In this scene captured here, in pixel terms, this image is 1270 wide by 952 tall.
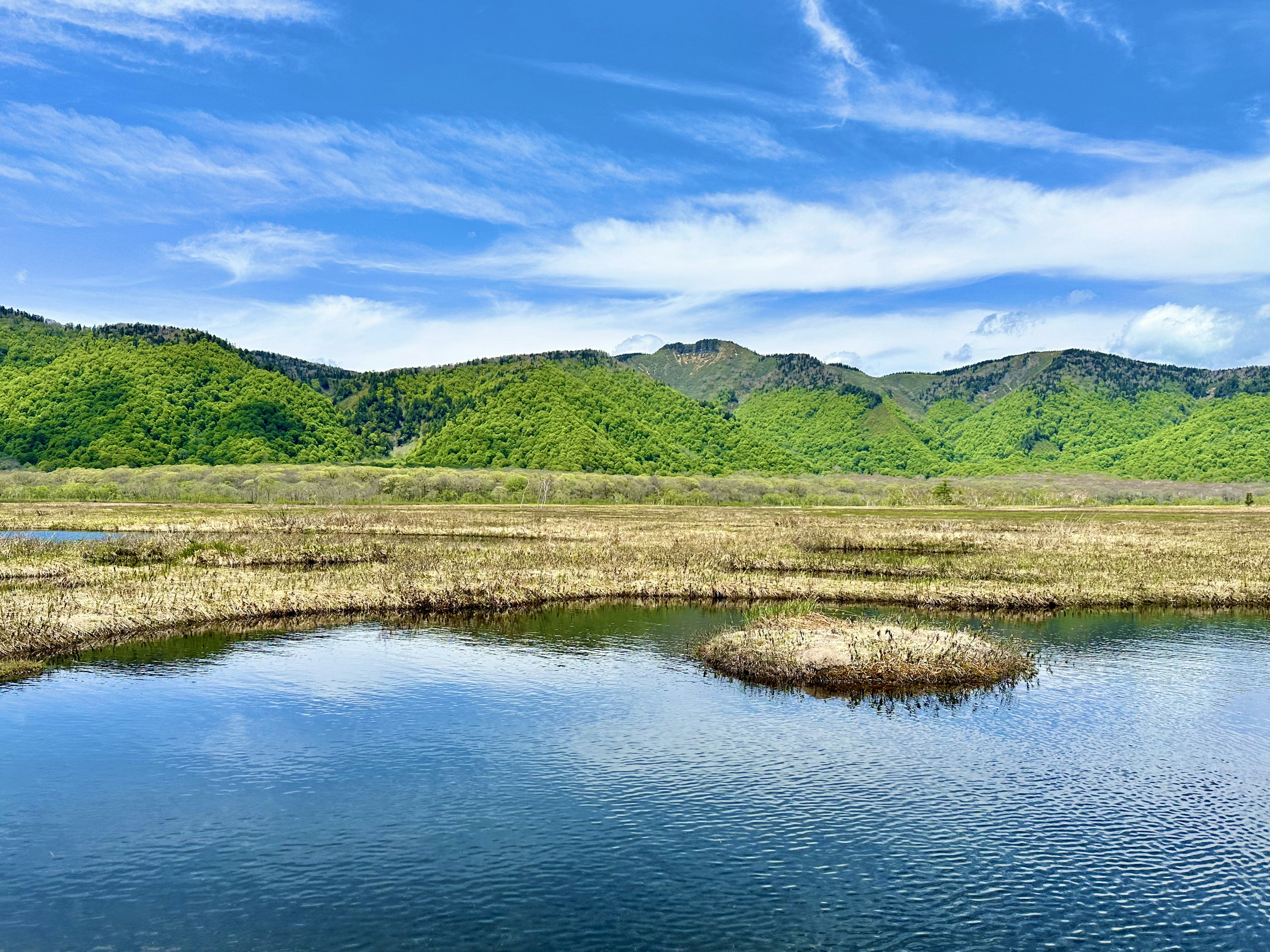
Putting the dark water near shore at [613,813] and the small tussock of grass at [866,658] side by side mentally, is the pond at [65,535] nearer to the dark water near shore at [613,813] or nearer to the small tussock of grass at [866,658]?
the dark water near shore at [613,813]

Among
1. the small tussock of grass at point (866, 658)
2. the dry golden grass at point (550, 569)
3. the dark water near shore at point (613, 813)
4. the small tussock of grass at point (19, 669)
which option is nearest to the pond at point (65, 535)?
the dry golden grass at point (550, 569)

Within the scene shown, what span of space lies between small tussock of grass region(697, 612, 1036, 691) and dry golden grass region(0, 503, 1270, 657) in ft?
41.1

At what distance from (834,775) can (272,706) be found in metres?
16.5

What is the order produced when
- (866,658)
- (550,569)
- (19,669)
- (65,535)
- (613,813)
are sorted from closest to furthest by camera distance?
1. (613,813)
2. (19,669)
3. (866,658)
4. (550,569)
5. (65,535)

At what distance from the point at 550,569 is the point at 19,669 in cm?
2990

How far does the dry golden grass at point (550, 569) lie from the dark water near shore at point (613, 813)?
9.35 m

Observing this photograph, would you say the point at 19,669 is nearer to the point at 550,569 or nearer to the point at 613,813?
the point at 613,813

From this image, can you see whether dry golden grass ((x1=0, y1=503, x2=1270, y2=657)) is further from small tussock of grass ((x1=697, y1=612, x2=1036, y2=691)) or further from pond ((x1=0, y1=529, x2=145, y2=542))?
small tussock of grass ((x1=697, y1=612, x2=1036, y2=691))

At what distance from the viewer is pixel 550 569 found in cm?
5425

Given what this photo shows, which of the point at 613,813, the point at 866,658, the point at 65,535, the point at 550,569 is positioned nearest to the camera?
the point at 613,813

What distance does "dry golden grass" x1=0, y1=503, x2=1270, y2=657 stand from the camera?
3975 cm

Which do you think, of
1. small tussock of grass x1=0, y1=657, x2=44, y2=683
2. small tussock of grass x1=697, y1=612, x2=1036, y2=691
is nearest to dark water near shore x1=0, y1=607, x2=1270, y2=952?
small tussock of grass x1=0, y1=657, x2=44, y2=683

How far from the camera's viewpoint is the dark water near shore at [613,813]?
1380 cm

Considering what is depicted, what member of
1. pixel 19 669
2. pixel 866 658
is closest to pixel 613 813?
pixel 866 658
